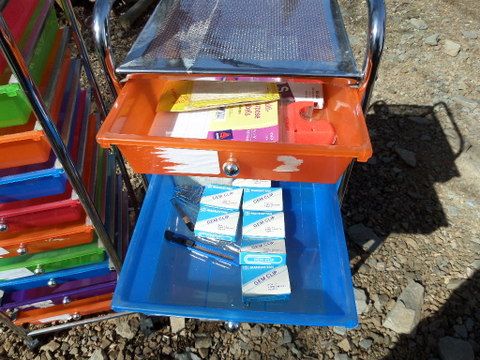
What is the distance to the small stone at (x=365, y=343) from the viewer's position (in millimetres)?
1370

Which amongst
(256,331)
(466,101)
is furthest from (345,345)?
(466,101)

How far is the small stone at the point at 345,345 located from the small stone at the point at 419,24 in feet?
7.94

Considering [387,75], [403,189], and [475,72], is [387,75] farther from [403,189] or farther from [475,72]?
[403,189]

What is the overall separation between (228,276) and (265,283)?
0.13m

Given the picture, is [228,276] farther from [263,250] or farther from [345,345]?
[345,345]

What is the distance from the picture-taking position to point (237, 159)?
2.64ft

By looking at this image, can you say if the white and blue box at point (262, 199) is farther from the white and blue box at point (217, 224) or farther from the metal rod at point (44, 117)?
the metal rod at point (44, 117)

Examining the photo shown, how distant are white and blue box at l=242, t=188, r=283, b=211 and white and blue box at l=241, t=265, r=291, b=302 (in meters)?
0.19

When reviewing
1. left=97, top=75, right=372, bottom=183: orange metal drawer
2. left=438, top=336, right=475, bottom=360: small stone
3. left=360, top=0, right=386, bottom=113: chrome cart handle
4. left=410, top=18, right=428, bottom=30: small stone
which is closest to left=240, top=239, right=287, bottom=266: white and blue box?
left=97, top=75, right=372, bottom=183: orange metal drawer

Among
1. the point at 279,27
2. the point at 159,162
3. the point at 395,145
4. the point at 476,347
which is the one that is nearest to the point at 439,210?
the point at 395,145

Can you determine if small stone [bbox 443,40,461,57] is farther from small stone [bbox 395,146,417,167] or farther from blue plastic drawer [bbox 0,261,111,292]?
blue plastic drawer [bbox 0,261,111,292]

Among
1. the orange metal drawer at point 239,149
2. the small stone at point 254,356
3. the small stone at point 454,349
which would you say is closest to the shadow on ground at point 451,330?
the small stone at point 454,349

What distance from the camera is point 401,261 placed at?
159cm

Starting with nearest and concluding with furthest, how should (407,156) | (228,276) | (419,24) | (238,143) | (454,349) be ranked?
(238,143), (228,276), (454,349), (407,156), (419,24)
